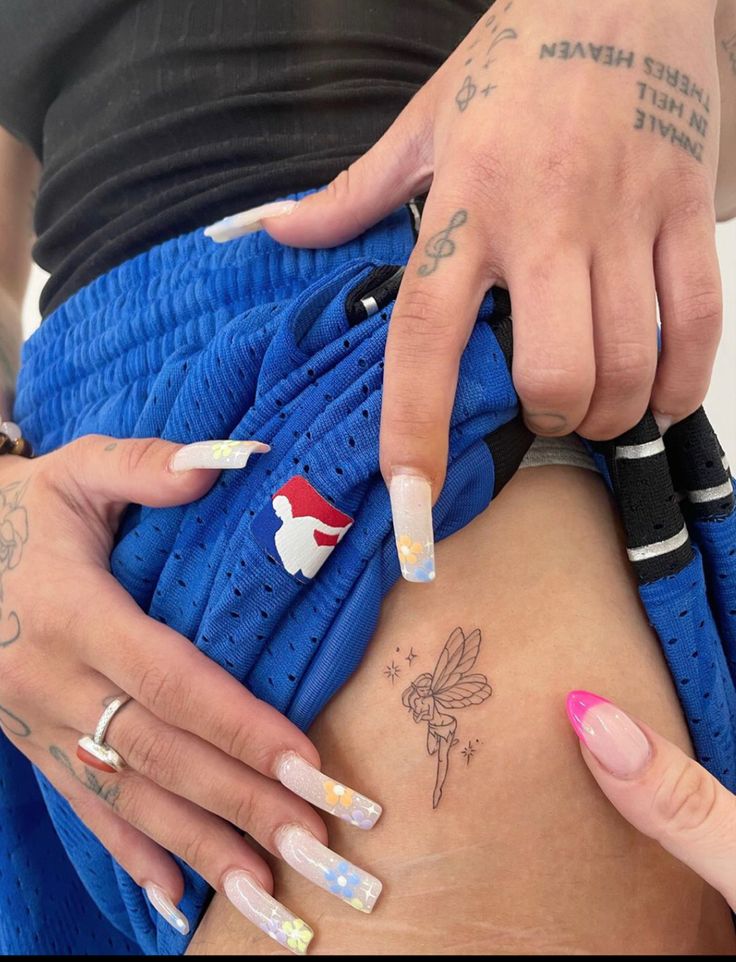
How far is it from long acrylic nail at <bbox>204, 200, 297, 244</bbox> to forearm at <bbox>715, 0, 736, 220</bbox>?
1.07 ft

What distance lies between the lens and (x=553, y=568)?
465mm

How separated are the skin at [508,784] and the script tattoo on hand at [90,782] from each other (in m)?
0.11

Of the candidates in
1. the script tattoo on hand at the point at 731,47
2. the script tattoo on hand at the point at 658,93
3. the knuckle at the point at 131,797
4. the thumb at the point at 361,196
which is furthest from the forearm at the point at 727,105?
the knuckle at the point at 131,797

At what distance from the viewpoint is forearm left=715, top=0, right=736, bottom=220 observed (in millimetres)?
505

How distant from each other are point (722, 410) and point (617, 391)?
880mm

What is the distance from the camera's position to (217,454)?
0.48 metres

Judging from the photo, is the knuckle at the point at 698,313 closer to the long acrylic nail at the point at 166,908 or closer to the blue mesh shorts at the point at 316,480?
the blue mesh shorts at the point at 316,480

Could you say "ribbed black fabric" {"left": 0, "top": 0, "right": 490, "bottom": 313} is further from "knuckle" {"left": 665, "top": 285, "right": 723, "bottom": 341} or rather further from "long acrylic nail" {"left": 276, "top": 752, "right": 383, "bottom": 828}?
"long acrylic nail" {"left": 276, "top": 752, "right": 383, "bottom": 828}

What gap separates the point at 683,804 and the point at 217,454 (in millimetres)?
343

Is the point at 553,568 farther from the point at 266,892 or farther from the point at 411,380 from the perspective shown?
the point at 266,892

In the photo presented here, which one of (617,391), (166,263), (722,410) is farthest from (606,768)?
(722,410)

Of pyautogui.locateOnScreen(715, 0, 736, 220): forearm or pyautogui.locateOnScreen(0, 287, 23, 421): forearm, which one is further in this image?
pyautogui.locateOnScreen(0, 287, 23, 421): forearm

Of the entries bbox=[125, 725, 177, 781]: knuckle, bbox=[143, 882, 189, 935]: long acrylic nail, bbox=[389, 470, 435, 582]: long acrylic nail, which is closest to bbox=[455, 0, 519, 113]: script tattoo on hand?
bbox=[389, 470, 435, 582]: long acrylic nail

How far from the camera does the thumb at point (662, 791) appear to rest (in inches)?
15.3
